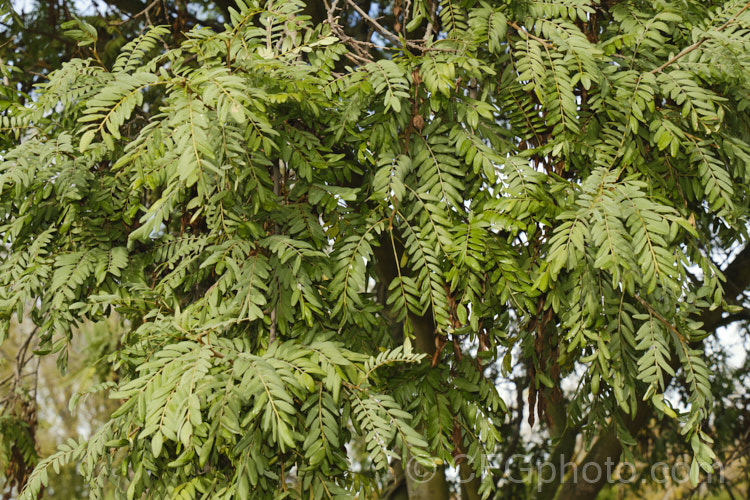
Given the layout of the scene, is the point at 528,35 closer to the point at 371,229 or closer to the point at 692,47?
the point at 692,47

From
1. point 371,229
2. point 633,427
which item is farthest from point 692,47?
point 633,427

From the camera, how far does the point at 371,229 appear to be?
1.92 meters

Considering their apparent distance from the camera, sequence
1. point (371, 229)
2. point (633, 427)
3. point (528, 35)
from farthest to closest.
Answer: point (633, 427)
point (528, 35)
point (371, 229)

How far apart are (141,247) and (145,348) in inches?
23.5

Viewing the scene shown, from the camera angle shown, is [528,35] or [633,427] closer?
[528,35]

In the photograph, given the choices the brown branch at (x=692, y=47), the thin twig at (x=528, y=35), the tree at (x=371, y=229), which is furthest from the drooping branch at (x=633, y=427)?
the thin twig at (x=528, y=35)

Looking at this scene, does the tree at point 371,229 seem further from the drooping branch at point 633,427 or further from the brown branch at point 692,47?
the drooping branch at point 633,427

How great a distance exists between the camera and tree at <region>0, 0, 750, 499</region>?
167 cm

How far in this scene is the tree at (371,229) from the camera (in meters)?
1.67

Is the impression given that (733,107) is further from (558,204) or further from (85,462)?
(85,462)

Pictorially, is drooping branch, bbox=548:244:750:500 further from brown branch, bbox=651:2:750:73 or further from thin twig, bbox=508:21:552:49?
thin twig, bbox=508:21:552:49

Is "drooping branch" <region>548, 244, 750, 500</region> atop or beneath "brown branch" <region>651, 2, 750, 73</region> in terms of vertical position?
Result: beneath

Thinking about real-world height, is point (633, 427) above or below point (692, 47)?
below

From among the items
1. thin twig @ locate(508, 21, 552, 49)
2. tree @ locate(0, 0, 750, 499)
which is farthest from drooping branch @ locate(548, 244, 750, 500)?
thin twig @ locate(508, 21, 552, 49)
